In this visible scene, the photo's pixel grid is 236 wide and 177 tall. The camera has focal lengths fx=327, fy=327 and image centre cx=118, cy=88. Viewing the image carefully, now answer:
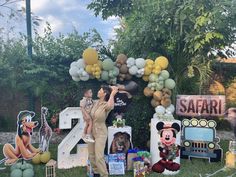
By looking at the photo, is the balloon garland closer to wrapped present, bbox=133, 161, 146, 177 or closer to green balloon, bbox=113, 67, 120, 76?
green balloon, bbox=113, 67, 120, 76

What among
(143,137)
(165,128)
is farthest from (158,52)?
(165,128)

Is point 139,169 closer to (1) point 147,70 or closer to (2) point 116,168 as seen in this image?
(2) point 116,168

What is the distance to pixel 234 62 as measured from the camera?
1072 centimetres

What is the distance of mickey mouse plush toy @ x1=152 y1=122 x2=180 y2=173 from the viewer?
595cm

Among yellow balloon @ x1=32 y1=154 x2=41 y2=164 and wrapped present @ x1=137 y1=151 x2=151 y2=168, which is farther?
yellow balloon @ x1=32 y1=154 x2=41 y2=164

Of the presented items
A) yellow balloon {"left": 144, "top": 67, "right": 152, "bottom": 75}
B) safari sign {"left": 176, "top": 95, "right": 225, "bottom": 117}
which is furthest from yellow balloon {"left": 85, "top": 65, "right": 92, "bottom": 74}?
safari sign {"left": 176, "top": 95, "right": 225, "bottom": 117}

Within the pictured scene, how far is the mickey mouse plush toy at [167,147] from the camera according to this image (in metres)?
5.95

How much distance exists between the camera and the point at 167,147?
19.6 ft

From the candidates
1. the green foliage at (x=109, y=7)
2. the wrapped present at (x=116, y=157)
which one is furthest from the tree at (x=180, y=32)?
the wrapped present at (x=116, y=157)

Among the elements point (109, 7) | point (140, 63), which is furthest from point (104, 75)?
point (109, 7)

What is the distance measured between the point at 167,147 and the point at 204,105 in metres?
1.85

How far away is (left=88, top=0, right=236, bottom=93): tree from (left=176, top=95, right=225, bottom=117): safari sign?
3.26 feet

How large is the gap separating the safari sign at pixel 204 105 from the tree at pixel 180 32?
0.99m

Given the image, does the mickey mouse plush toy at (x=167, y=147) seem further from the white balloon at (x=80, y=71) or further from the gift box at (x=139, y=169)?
the white balloon at (x=80, y=71)
